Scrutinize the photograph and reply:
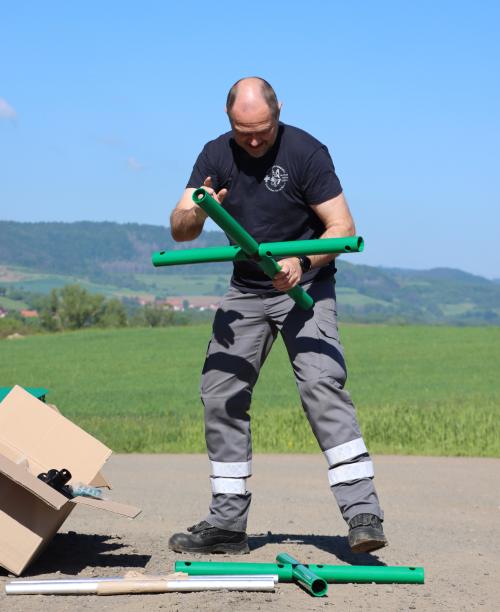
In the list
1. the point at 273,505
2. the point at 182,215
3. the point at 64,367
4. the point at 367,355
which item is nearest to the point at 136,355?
the point at 64,367

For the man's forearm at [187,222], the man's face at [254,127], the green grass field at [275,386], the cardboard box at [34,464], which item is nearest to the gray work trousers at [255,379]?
the man's forearm at [187,222]

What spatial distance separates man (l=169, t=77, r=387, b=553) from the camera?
488 cm

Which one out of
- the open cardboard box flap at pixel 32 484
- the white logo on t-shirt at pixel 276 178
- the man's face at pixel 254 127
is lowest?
the open cardboard box flap at pixel 32 484

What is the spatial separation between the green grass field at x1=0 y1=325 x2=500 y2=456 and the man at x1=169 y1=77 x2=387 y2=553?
18.9ft

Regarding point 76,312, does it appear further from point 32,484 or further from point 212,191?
point 32,484

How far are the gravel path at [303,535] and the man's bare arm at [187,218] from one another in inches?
55.5

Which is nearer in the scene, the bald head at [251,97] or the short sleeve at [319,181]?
the bald head at [251,97]

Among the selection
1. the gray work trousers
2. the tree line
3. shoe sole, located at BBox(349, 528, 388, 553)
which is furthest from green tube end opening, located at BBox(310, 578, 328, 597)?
the tree line

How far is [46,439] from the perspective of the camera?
5062 mm

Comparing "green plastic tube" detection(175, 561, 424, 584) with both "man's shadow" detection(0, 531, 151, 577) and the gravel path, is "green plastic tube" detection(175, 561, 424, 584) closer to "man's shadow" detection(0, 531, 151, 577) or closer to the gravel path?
the gravel path

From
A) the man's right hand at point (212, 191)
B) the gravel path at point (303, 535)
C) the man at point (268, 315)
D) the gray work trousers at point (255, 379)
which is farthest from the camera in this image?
the gray work trousers at point (255, 379)

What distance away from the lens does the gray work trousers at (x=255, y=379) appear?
16.4 ft

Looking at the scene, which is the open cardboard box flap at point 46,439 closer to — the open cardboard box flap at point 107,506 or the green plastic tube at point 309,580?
the open cardboard box flap at point 107,506

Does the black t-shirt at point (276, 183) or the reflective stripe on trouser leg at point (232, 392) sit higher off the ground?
the black t-shirt at point (276, 183)
